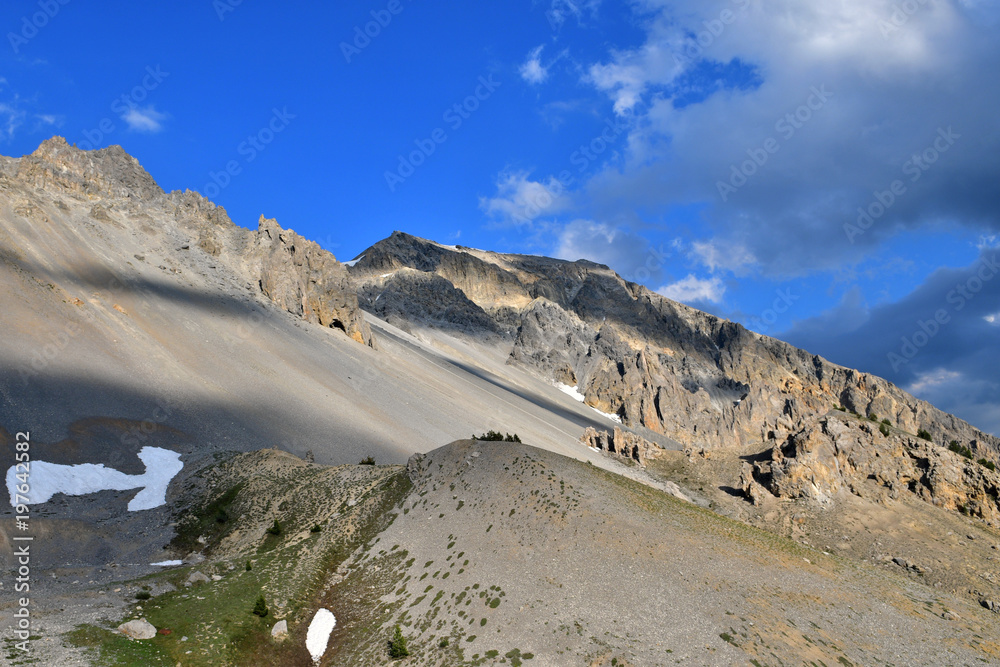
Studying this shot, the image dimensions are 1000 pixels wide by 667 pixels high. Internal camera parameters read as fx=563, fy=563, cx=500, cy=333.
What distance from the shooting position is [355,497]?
3441 cm

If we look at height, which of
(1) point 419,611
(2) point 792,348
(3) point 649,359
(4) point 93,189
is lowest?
(1) point 419,611

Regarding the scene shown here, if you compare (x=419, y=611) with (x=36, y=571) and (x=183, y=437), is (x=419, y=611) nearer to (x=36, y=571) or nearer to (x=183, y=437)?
(x=36, y=571)

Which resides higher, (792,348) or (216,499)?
(792,348)

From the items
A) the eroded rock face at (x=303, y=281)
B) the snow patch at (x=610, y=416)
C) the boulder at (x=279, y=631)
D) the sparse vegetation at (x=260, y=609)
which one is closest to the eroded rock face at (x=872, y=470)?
the boulder at (x=279, y=631)

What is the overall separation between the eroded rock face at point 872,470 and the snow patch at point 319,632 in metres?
46.7

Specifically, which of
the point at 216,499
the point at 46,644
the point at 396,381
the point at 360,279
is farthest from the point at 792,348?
the point at 46,644

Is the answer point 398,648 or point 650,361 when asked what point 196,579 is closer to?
point 398,648

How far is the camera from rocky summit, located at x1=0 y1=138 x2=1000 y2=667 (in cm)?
2112

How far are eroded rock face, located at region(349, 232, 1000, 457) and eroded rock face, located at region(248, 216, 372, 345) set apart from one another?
4359cm

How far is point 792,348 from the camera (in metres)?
186

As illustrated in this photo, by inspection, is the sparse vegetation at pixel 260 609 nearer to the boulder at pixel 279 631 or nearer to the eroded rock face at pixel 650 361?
the boulder at pixel 279 631

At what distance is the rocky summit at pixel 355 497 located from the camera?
21.1m

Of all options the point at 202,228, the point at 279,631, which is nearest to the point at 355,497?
the point at 279,631

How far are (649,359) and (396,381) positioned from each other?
270 feet
